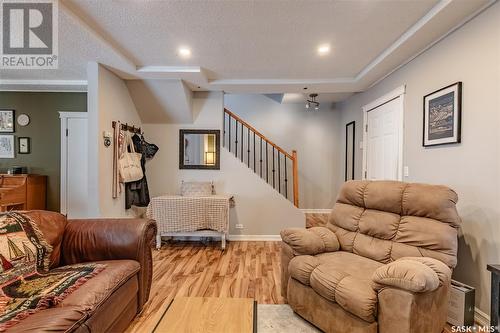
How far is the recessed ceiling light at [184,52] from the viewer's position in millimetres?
2691

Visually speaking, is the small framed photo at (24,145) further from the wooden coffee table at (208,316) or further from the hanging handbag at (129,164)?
the wooden coffee table at (208,316)

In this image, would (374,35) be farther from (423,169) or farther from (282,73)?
(423,169)

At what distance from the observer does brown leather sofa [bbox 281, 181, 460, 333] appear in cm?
142

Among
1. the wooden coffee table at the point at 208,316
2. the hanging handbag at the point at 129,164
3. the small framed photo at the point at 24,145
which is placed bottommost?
the wooden coffee table at the point at 208,316

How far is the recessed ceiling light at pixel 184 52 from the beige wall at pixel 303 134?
301 cm

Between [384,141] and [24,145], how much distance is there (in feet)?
18.2

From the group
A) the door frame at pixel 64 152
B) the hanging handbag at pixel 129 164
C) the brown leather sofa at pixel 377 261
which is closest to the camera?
the brown leather sofa at pixel 377 261

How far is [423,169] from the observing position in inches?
103

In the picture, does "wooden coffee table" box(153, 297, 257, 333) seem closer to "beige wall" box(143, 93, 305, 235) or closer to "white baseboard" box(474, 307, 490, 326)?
"white baseboard" box(474, 307, 490, 326)

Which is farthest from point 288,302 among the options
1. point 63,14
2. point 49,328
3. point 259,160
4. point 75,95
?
point 75,95

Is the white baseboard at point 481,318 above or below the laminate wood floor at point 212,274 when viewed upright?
above

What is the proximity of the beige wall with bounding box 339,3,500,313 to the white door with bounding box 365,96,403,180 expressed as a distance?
565mm

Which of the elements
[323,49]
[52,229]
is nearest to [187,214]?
[52,229]

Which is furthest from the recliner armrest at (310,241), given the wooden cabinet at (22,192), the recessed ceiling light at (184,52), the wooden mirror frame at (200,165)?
the wooden cabinet at (22,192)
